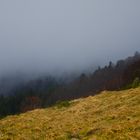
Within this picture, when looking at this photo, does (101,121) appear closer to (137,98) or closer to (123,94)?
(137,98)

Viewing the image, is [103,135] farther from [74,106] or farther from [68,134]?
[74,106]

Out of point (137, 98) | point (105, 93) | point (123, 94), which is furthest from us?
point (105, 93)

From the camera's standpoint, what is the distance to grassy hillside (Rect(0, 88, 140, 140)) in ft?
90.9

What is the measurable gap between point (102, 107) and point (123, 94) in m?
4.76

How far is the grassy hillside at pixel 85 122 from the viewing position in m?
27.7

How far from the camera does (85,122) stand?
3238cm

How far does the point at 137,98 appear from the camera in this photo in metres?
36.8

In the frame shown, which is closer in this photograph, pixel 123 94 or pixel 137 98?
pixel 137 98

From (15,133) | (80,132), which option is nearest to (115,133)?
(80,132)

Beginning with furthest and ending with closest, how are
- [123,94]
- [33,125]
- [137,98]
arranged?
1. [123,94]
2. [137,98]
3. [33,125]

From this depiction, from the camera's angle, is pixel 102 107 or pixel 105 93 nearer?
pixel 102 107

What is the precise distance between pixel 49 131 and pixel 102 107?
7.67 m

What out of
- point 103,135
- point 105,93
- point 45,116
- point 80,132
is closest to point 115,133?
point 103,135

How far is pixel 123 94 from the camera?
41.6 metres
